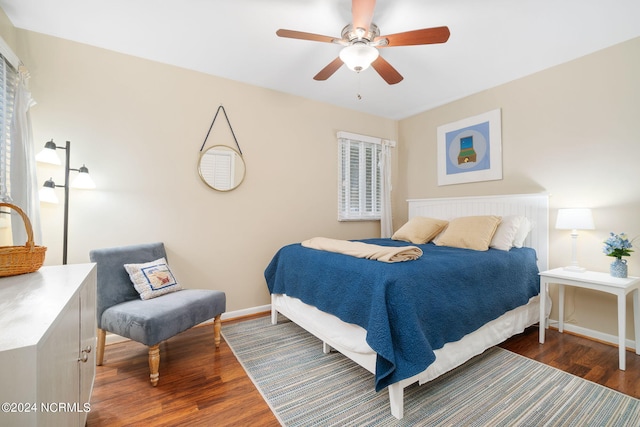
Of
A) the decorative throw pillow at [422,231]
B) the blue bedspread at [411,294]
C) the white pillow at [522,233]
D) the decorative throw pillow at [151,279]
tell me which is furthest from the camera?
the decorative throw pillow at [422,231]

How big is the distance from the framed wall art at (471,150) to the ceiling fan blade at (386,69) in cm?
156

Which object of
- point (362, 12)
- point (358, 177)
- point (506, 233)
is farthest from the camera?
point (358, 177)

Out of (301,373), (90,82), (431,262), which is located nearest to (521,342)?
(431,262)

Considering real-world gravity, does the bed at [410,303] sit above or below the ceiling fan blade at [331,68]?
below

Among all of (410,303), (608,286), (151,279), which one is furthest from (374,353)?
(608,286)

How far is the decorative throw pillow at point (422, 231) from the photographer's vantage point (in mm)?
3086

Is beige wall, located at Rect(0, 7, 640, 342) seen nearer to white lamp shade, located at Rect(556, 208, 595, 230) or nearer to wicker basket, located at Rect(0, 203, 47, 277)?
white lamp shade, located at Rect(556, 208, 595, 230)

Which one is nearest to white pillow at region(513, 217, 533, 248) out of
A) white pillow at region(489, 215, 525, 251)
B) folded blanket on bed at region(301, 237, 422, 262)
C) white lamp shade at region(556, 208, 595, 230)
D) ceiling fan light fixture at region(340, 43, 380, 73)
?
white pillow at region(489, 215, 525, 251)

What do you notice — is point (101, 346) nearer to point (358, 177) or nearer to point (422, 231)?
point (422, 231)

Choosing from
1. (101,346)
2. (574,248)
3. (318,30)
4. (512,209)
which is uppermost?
(318,30)

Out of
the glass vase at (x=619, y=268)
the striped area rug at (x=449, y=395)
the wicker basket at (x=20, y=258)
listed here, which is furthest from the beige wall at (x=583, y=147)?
the wicker basket at (x=20, y=258)

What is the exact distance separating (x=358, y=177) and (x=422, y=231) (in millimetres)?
1213

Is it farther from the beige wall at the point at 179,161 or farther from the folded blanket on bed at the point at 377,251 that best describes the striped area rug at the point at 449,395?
the beige wall at the point at 179,161

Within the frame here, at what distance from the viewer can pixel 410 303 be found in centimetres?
154
